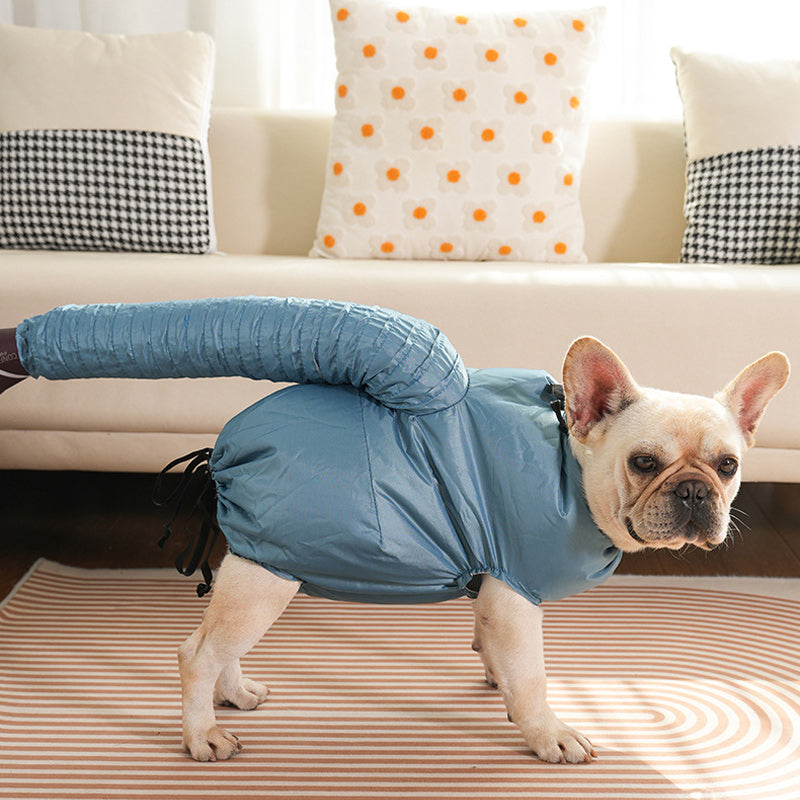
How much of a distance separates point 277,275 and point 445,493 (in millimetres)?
834

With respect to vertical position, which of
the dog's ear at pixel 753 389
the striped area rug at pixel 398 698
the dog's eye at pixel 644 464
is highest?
the dog's ear at pixel 753 389

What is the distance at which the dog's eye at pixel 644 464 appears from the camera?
3.17ft

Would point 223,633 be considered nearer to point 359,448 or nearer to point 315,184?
point 359,448

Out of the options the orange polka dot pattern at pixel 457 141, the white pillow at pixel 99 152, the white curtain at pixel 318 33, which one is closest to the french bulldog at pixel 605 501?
the orange polka dot pattern at pixel 457 141

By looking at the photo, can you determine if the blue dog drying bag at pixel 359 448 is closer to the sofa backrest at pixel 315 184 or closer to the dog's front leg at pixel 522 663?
the dog's front leg at pixel 522 663

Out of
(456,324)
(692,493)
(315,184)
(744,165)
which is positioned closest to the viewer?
(692,493)

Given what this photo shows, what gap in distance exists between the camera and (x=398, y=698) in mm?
1236

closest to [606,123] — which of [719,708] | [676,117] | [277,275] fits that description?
[676,117]

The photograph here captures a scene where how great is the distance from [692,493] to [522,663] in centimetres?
29

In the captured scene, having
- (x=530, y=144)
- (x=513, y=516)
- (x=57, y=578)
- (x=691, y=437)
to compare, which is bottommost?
(x=57, y=578)

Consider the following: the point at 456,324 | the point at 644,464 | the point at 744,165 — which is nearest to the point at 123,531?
the point at 456,324

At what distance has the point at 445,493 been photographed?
→ 3.26 feet

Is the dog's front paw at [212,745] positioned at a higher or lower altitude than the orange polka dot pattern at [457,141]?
lower

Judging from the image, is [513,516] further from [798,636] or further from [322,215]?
[322,215]
